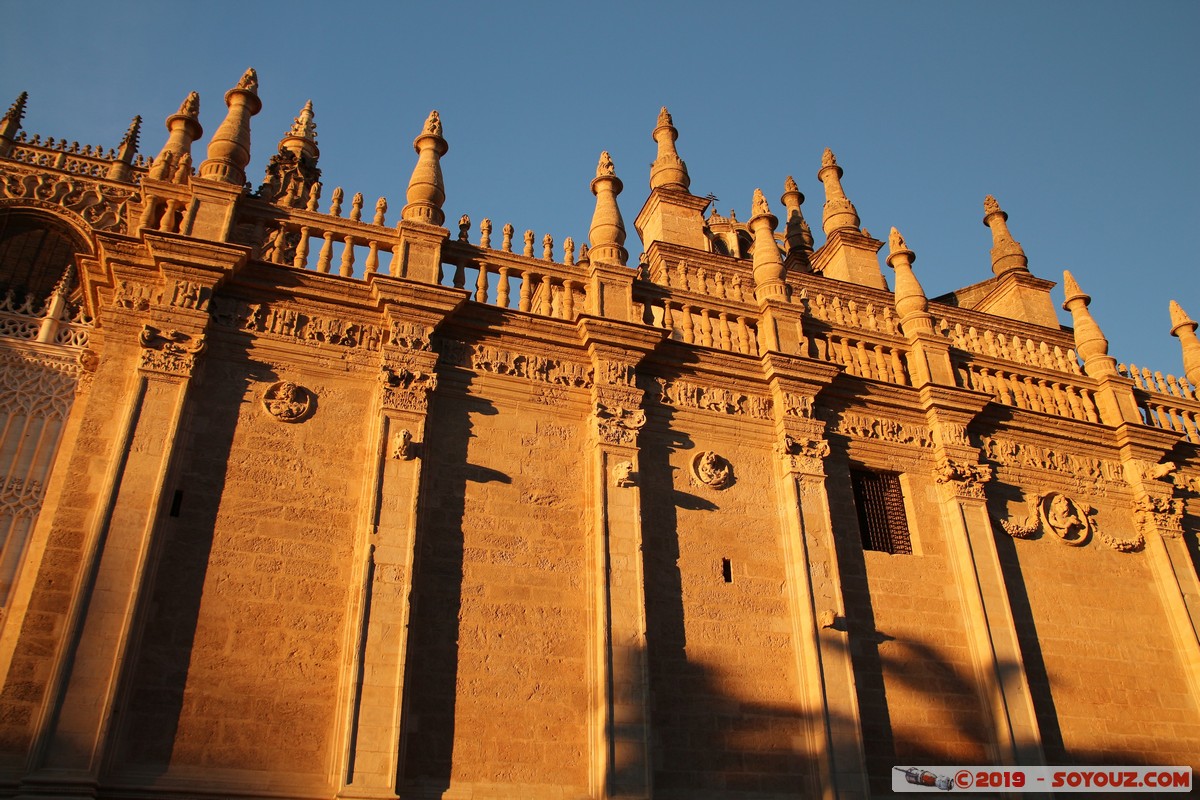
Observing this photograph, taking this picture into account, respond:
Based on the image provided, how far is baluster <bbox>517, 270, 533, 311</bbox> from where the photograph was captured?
40.9 ft

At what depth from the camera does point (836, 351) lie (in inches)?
563

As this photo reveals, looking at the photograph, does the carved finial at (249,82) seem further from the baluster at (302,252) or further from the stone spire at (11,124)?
the stone spire at (11,124)

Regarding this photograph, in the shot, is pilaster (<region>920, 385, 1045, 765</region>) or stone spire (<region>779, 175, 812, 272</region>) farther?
stone spire (<region>779, 175, 812, 272</region>)

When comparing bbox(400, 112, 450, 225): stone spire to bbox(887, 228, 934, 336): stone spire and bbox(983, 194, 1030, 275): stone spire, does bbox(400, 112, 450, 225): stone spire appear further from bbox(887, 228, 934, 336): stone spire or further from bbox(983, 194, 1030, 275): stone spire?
bbox(983, 194, 1030, 275): stone spire

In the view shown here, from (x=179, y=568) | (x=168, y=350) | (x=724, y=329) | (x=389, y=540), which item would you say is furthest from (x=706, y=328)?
(x=179, y=568)

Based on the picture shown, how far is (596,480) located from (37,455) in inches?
246

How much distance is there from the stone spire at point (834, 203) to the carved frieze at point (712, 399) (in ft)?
25.2

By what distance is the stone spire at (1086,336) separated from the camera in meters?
16.0

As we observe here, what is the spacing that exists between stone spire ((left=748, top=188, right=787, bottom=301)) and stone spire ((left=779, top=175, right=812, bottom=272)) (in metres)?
5.73

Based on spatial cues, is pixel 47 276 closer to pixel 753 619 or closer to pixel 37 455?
pixel 37 455

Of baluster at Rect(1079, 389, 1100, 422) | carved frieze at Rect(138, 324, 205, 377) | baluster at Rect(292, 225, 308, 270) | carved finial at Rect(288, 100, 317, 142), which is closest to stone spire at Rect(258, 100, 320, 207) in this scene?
carved finial at Rect(288, 100, 317, 142)

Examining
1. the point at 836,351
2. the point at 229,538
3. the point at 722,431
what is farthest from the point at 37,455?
the point at 836,351

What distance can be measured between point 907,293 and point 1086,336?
3574 mm

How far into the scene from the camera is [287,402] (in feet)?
34.8
